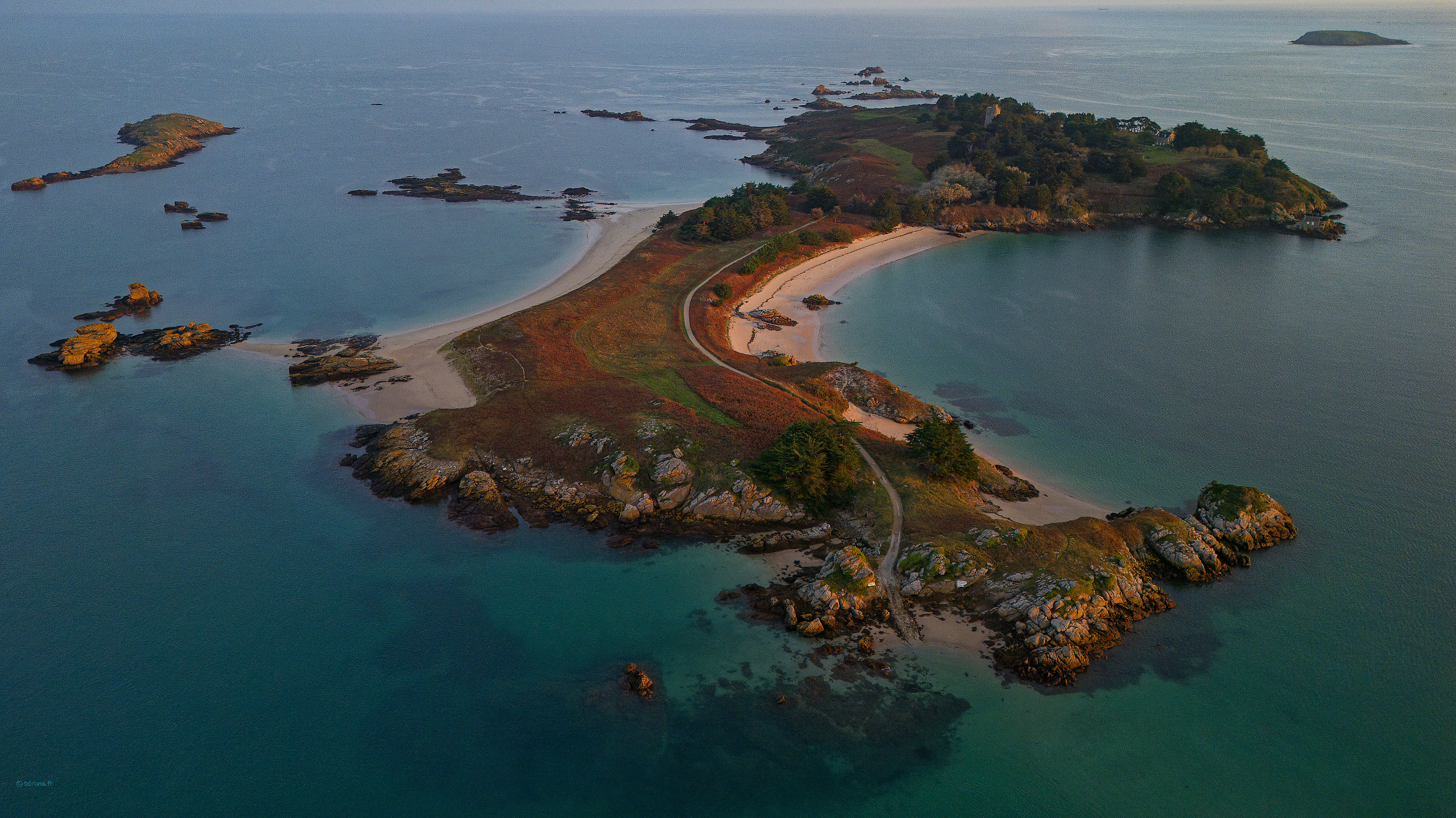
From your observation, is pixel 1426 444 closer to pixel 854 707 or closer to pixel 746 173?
pixel 854 707

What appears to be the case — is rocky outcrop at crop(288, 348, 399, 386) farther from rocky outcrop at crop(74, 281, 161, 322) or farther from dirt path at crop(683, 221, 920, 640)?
dirt path at crop(683, 221, 920, 640)

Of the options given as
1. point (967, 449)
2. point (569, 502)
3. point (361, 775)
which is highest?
point (967, 449)

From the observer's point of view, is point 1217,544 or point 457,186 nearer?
point 1217,544

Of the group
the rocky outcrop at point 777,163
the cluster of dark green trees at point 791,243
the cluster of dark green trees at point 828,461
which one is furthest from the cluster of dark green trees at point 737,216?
the cluster of dark green trees at point 828,461

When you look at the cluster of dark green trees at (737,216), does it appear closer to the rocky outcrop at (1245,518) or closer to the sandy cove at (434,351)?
the sandy cove at (434,351)

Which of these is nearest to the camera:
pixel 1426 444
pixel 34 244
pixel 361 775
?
pixel 361 775

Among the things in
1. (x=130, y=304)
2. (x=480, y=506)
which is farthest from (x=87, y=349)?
(x=480, y=506)

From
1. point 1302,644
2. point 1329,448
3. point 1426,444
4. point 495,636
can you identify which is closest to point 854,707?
point 495,636

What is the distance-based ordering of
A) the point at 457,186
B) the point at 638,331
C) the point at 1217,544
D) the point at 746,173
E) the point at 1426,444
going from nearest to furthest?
1. the point at 1217,544
2. the point at 1426,444
3. the point at 638,331
4. the point at 457,186
5. the point at 746,173

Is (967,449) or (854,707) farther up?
(967,449)
